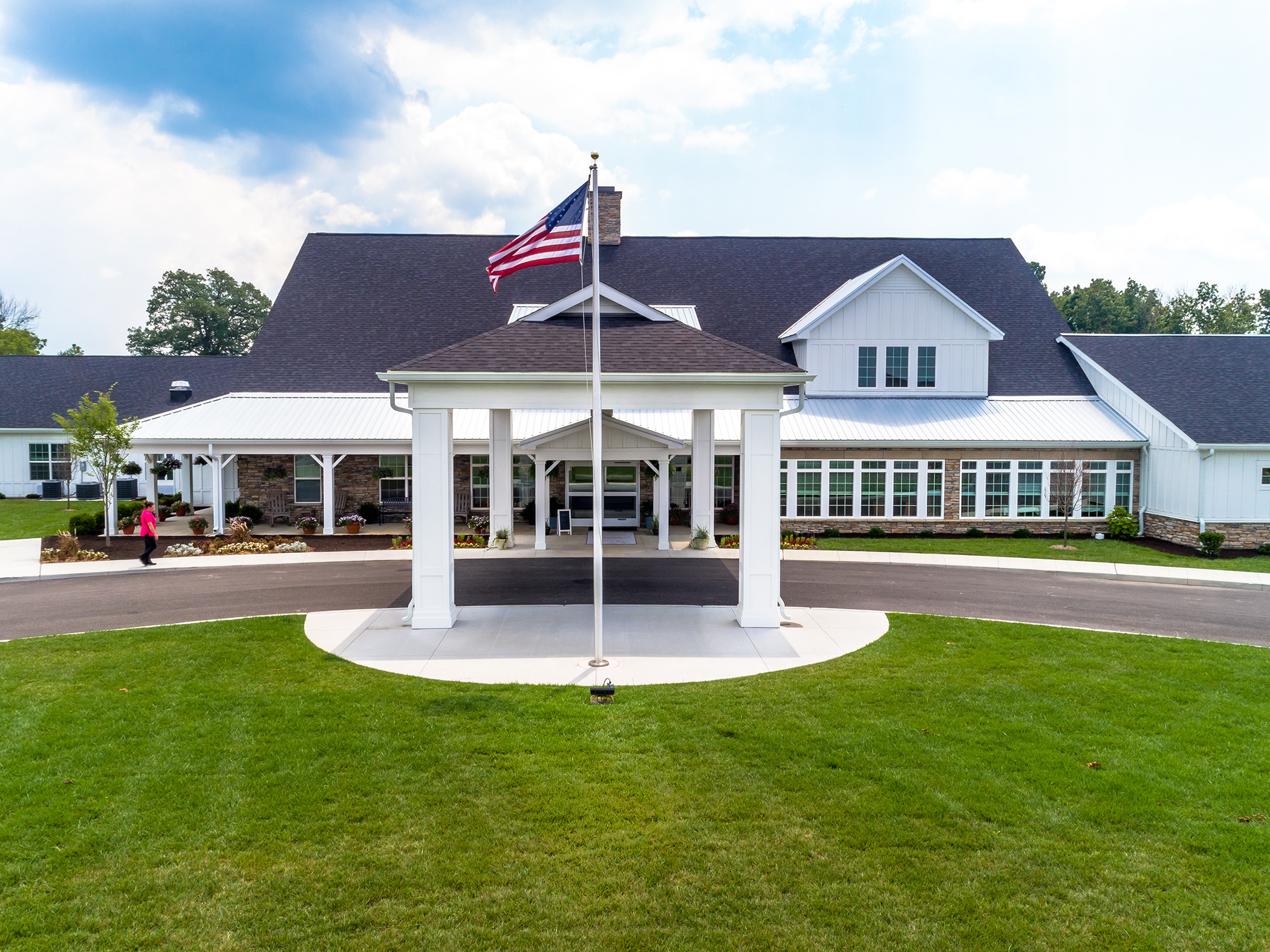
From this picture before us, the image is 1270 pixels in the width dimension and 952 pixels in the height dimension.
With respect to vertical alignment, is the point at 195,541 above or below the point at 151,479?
below

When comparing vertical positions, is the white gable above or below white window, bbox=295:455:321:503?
above

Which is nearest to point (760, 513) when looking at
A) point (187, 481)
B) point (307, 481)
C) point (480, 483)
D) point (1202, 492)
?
point (480, 483)

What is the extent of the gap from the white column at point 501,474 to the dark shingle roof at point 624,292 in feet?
24.2

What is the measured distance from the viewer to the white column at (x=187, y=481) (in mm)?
30516

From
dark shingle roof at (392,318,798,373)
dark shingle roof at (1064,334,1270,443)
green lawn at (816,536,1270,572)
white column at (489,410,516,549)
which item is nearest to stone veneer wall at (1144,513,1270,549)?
green lawn at (816,536,1270,572)

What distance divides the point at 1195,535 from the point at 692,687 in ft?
68.8

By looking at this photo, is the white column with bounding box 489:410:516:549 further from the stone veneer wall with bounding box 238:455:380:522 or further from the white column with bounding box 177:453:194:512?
the white column with bounding box 177:453:194:512

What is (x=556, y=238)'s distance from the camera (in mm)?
10820

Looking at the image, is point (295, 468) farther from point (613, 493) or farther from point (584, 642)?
point (584, 642)

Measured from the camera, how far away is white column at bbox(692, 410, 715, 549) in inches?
941

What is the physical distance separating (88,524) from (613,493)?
16.7 m

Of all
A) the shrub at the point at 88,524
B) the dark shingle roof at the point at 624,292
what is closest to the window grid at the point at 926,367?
the dark shingle roof at the point at 624,292

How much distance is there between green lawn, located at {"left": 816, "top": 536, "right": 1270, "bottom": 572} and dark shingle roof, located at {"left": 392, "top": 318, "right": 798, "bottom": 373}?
37.2 ft

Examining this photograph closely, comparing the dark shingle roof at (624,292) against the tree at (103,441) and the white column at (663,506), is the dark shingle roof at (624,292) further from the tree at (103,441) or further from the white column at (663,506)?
the white column at (663,506)
